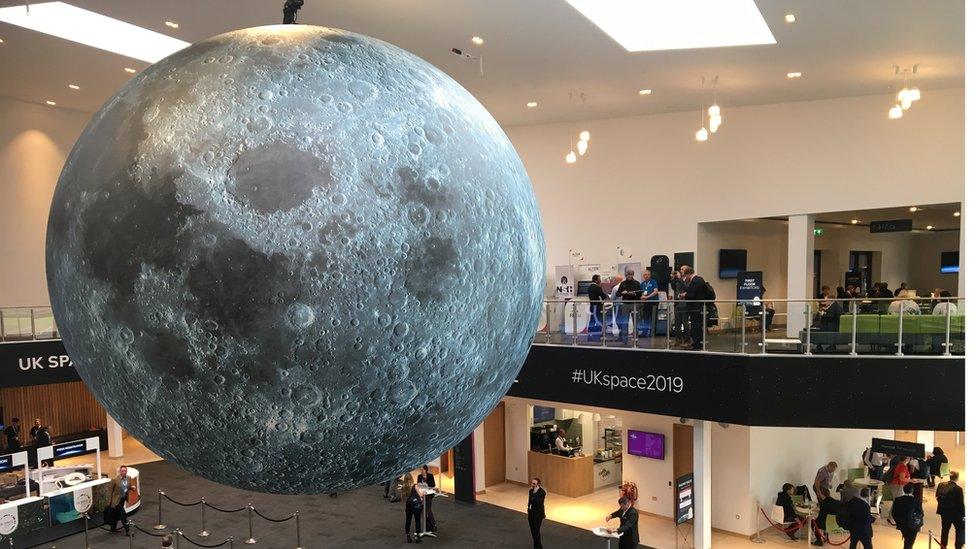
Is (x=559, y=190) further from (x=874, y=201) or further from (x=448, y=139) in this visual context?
(x=448, y=139)

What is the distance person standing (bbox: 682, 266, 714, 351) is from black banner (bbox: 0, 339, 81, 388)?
49.5ft

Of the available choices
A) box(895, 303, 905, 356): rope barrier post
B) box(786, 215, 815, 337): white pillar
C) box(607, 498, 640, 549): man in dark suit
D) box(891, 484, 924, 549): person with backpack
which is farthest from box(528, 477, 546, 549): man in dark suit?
box(786, 215, 815, 337): white pillar

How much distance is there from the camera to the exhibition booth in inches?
603

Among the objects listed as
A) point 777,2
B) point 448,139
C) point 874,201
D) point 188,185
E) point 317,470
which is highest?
point 777,2

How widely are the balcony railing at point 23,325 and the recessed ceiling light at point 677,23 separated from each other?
610 inches

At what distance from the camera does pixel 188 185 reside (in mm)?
1720

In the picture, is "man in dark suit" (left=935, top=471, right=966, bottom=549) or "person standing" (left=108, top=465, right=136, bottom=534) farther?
"person standing" (left=108, top=465, right=136, bottom=534)

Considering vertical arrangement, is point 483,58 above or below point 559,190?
above

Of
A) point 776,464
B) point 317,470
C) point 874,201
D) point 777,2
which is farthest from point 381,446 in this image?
point 874,201

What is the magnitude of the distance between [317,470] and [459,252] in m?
0.74

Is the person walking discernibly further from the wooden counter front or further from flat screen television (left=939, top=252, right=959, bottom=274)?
flat screen television (left=939, top=252, right=959, bottom=274)

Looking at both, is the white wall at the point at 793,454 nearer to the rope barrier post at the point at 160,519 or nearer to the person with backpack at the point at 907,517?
the person with backpack at the point at 907,517

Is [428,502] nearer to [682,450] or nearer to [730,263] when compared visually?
[682,450]

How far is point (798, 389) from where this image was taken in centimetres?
1264
